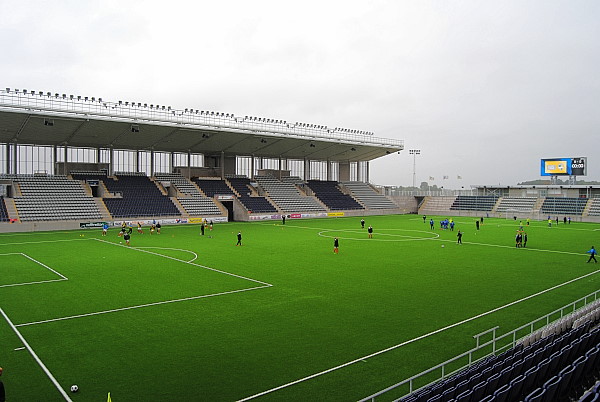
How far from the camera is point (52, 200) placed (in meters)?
50.0

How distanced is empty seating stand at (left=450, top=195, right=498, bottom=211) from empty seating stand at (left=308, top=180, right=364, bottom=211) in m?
17.8

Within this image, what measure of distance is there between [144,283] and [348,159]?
66.0 m

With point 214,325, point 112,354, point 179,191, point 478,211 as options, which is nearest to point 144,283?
point 214,325

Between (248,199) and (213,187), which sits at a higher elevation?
(213,187)

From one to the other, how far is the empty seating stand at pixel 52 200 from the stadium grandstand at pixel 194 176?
105 mm

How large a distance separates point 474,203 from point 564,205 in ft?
45.3

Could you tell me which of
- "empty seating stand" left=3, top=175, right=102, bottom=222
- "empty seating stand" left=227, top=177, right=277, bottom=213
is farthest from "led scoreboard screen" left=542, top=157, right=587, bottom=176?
"empty seating stand" left=3, top=175, right=102, bottom=222

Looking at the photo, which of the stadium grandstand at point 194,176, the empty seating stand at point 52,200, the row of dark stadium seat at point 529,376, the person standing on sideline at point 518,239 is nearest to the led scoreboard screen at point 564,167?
the stadium grandstand at point 194,176

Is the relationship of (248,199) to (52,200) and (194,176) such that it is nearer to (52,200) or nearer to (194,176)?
(194,176)

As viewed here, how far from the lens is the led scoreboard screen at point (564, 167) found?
2768 inches

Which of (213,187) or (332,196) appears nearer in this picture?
(213,187)

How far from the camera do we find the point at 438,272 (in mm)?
23156

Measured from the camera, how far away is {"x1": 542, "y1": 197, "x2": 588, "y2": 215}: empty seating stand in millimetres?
65875

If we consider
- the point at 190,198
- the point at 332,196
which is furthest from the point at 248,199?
the point at 332,196
